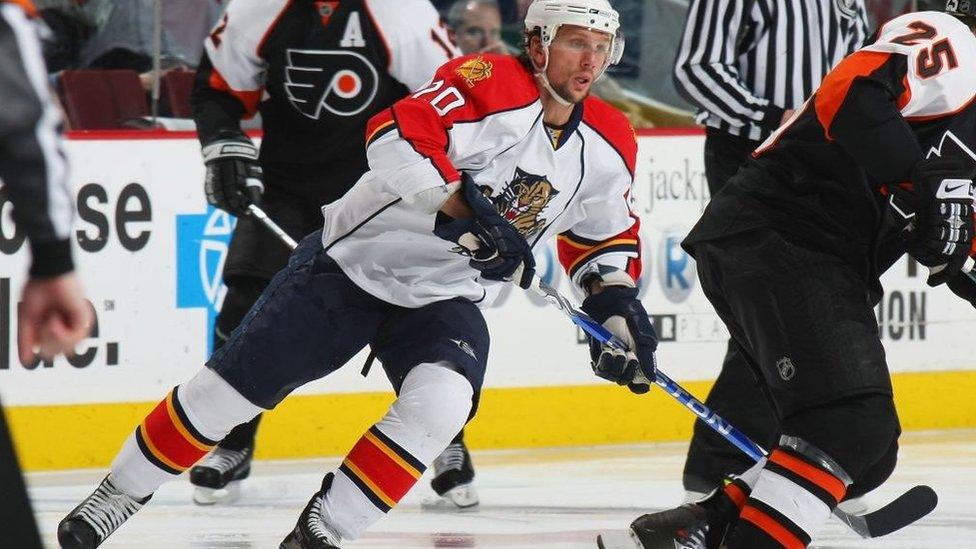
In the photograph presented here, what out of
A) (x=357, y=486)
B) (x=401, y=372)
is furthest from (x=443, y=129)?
(x=357, y=486)

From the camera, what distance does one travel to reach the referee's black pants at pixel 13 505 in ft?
4.91

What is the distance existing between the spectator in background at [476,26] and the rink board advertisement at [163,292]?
0.66 metres

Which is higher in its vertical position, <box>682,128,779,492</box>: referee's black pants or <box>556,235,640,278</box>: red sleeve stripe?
<box>556,235,640,278</box>: red sleeve stripe

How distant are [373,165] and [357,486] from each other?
52cm

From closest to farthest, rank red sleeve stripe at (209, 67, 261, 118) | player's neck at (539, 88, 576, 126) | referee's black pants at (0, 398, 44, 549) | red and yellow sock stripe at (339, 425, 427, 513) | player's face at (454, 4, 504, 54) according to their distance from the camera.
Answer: referee's black pants at (0, 398, 44, 549) < red and yellow sock stripe at (339, 425, 427, 513) < player's neck at (539, 88, 576, 126) < red sleeve stripe at (209, 67, 261, 118) < player's face at (454, 4, 504, 54)

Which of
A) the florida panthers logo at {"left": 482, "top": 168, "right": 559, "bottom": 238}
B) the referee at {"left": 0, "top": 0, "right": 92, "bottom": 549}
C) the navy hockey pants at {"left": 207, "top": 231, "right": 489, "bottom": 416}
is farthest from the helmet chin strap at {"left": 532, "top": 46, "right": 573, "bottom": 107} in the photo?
the referee at {"left": 0, "top": 0, "right": 92, "bottom": 549}

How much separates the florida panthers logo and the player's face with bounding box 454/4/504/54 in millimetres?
2322

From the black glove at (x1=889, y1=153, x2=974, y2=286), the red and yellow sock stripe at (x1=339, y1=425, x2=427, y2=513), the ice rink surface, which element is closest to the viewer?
the black glove at (x1=889, y1=153, x2=974, y2=286)

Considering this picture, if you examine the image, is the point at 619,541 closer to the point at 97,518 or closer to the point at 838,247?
the point at 838,247

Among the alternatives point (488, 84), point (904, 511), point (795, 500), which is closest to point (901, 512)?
point (904, 511)

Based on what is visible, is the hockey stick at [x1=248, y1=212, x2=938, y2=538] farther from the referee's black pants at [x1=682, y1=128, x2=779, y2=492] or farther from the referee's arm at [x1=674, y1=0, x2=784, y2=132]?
the referee's arm at [x1=674, y1=0, x2=784, y2=132]

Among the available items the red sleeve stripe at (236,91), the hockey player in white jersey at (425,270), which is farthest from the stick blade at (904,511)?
the red sleeve stripe at (236,91)

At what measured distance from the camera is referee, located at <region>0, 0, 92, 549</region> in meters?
1.51

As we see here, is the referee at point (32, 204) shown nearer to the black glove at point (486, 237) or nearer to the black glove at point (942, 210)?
the black glove at point (486, 237)
